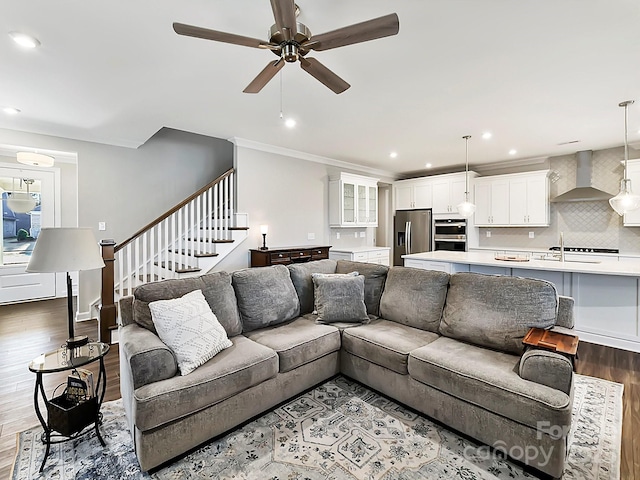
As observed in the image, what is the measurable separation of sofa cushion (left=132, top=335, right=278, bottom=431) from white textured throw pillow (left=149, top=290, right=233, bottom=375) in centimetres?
6

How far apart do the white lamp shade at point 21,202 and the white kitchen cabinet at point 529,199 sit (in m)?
8.66

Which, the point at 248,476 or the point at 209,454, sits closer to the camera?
the point at 248,476

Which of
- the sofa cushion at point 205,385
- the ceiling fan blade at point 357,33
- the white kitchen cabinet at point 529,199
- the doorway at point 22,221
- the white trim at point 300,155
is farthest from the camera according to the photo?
the white kitchen cabinet at point 529,199

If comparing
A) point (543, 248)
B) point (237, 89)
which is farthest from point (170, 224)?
point (543, 248)

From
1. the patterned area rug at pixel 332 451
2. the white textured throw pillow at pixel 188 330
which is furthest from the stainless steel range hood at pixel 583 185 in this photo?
the white textured throw pillow at pixel 188 330

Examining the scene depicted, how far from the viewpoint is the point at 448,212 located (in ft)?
21.6

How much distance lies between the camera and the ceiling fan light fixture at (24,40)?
212 centimetres

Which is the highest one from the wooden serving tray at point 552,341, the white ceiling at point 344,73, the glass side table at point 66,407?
the white ceiling at point 344,73

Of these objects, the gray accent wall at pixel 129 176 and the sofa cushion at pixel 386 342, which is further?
the gray accent wall at pixel 129 176

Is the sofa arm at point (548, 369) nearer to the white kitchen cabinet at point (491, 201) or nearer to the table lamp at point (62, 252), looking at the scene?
the table lamp at point (62, 252)

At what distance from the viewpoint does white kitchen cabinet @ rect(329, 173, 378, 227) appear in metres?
6.14

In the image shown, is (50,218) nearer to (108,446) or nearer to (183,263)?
(183,263)

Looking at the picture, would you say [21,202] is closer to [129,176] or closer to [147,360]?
[129,176]

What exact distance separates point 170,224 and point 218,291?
2.66 meters
